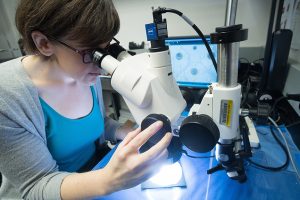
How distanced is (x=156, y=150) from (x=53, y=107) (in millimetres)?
498

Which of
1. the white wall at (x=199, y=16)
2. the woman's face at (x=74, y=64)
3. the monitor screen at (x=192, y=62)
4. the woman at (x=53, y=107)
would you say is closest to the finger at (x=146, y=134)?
the woman at (x=53, y=107)

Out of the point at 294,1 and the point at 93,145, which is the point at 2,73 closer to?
the point at 93,145

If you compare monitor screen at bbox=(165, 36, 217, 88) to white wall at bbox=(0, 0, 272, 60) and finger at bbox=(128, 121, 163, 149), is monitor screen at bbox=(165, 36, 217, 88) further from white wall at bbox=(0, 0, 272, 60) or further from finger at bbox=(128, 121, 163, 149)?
finger at bbox=(128, 121, 163, 149)

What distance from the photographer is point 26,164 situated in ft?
1.84

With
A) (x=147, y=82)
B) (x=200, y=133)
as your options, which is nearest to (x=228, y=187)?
(x=200, y=133)

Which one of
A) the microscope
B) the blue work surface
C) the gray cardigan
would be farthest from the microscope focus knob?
the gray cardigan

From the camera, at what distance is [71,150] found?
0.81 m

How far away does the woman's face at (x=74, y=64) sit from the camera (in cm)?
58

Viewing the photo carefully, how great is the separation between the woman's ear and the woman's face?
2cm

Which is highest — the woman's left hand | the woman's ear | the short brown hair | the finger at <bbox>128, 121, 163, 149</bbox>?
the short brown hair

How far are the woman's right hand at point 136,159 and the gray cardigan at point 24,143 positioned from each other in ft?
0.76

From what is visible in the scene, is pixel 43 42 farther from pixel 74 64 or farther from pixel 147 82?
pixel 147 82

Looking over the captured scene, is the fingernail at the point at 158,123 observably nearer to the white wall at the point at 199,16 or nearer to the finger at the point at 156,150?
the finger at the point at 156,150

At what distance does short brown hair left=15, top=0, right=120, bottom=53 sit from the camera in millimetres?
503
